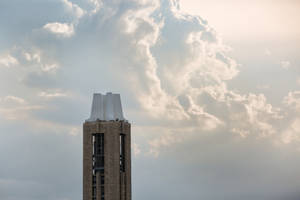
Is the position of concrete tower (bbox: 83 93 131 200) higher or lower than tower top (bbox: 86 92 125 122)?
lower

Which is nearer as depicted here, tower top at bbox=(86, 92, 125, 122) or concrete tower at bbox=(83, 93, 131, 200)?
concrete tower at bbox=(83, 93, 131, 200)

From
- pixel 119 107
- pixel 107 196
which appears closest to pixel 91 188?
pixel 107 196

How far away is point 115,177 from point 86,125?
10491mm

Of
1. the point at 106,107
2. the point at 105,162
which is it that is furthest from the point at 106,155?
the point at 106,107

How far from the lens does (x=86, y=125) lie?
181m

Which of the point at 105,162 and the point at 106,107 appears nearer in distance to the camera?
the point at 105,162

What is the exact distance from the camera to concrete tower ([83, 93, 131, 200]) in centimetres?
17825

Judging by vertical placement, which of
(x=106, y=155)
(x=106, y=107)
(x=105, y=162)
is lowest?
(x=105, y=162)

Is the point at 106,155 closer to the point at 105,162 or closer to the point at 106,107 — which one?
the point at 105,162

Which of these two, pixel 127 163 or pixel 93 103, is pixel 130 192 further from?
pixel 93 103

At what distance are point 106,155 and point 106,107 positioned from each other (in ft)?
29.5

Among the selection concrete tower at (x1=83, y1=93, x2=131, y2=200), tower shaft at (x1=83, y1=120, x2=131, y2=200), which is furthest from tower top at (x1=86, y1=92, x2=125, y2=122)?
tower shaft at (x1=83, y1=120, x2=131, y2=200)

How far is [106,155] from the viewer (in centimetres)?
17838

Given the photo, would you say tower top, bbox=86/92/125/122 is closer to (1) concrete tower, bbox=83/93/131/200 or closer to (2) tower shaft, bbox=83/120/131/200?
(1) concrete tower, bbox=83/93/131/200
